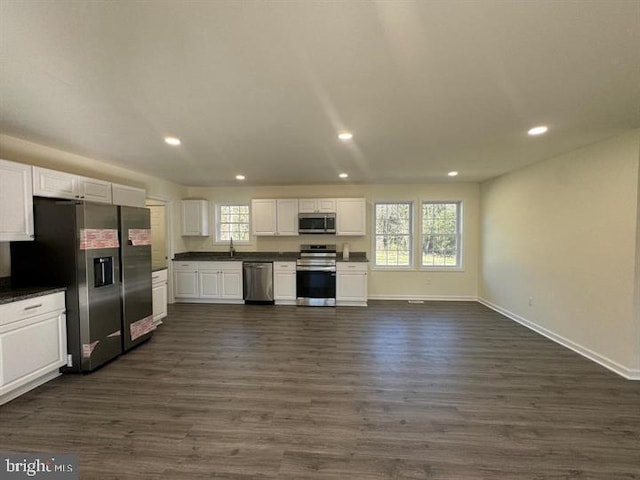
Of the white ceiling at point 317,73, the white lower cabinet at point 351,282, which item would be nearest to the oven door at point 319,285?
the white lower cabinet at point 351,282

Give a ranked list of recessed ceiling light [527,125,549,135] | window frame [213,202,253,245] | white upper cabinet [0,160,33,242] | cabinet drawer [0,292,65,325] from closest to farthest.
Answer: cabinet drawer [0,292,65,325] → white upper cabinet [0,160,33,242] → recessed ceiling light [527,125,549,135] → window frame [213,202,253,245]

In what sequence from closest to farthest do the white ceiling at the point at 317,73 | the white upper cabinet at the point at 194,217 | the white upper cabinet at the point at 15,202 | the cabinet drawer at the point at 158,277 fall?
the white ceiling at the point at 317,73 → the white upper cabinet at the point at 15,202 → the cabinet drawer at the point at 158,277 → the white upper cabinet at the point at 194,217

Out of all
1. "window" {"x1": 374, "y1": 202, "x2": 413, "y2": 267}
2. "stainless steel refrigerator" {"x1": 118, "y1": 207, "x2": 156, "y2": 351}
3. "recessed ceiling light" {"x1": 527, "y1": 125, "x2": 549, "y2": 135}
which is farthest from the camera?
"window" {"x1": 374, "y1": 202, "x2": 413, "y2": 267}

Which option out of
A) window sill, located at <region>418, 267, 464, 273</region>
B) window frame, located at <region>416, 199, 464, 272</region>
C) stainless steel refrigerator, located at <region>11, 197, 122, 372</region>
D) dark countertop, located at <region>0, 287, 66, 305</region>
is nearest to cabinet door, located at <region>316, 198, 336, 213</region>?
window frame, located at <region>416, 199, 464, 272</region>

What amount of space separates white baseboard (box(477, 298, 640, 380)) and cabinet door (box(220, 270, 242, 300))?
4936 millimetres

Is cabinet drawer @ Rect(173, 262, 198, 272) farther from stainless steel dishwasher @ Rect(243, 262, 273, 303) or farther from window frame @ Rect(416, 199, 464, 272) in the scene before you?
window frame @ Rect(416, 199, 464, 272)

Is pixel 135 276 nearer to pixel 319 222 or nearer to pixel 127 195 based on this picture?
pixel 127 195

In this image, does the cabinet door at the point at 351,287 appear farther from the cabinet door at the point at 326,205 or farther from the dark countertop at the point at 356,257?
the cabinet door at the point at 326,205

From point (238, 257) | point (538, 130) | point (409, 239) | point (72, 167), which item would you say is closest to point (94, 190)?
point (72, 167)

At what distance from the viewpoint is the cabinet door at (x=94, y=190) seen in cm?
353

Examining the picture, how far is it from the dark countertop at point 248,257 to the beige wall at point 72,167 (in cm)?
54

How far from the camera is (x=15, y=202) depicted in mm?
2779

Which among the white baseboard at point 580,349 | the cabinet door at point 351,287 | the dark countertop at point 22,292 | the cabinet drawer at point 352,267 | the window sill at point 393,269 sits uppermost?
the dark countertop at point 22,292

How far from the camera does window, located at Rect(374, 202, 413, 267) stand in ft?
20.8
